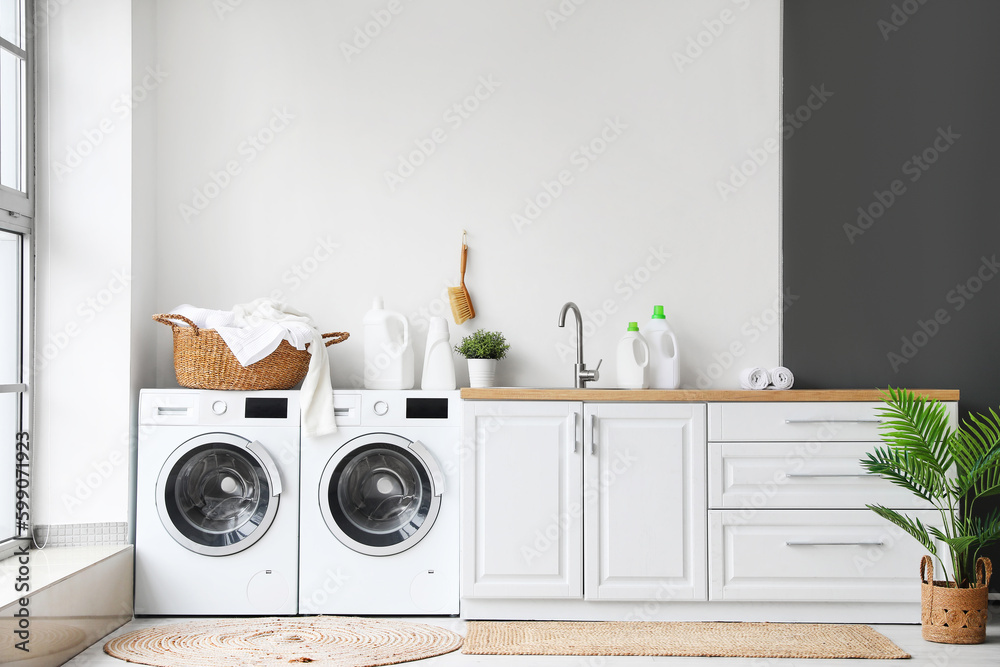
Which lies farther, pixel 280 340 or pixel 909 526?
pixel 280 340

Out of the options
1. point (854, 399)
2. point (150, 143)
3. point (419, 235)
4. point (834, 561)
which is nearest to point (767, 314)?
point (854, 399)

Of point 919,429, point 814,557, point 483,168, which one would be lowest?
point 814,557

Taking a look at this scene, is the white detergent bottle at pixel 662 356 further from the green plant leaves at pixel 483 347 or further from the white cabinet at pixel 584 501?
the green plant leaves at pixel 483 347

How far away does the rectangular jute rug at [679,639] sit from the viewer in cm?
256

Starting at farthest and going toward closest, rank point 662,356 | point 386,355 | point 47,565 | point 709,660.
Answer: point 662,356 → point 386,355 → point 47,565 → point 709,660

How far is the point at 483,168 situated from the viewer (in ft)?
11.3

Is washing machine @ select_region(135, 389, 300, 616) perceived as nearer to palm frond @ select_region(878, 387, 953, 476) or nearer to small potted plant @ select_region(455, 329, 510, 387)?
small potted plant @ select_region(455, 329, 510, 387)

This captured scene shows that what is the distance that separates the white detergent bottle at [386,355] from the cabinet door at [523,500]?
1.30ft

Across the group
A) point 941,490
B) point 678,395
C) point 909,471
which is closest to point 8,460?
point 678,395

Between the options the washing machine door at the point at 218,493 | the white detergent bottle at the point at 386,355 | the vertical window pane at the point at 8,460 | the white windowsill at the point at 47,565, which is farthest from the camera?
the white detergent bottle at the point at 386,355

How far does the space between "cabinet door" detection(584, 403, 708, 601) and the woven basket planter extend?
29.2 inches

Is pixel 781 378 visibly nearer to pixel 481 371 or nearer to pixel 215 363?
pixel 481 371

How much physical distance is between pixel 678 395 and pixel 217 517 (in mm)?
1752

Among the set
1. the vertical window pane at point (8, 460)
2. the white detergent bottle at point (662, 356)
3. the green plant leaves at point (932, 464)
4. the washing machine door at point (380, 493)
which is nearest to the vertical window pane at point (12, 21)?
the vertical window pane at point (8, 460)
